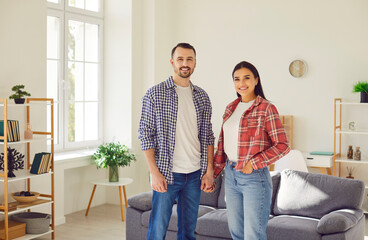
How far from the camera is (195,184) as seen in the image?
306cm

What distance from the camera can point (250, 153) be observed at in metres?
2.84

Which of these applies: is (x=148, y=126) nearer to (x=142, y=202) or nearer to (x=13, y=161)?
(x=142, y=202)

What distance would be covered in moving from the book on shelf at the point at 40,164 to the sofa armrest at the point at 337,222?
2.64m

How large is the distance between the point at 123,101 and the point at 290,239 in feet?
11.4

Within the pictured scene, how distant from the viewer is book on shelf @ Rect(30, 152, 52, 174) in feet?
15.6

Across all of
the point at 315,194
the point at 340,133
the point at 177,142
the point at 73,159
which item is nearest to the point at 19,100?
the point at 73,159

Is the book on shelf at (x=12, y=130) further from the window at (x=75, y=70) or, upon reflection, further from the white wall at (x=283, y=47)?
the white wall at (x=283, y=47)

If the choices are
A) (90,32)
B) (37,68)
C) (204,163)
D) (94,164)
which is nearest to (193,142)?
(204,163)

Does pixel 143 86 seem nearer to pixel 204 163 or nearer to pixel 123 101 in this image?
pixel 123 101

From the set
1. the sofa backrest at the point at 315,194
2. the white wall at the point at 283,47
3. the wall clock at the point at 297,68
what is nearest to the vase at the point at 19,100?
the white wall at the point at 283,47

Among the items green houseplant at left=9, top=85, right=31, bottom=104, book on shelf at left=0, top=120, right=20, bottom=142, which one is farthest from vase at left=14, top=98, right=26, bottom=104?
book on shelf at left=0, top=120, right=20, bottom=142

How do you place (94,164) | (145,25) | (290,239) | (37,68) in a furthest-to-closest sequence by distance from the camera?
(145,25) → (94,164) → (37,68) → (290,239)

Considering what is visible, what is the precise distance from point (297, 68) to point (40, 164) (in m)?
3.54

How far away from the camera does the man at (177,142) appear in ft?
9.75
